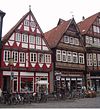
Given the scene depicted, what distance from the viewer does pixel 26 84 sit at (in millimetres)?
35156

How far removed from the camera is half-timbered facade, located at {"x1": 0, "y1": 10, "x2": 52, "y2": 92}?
3362 centimetres

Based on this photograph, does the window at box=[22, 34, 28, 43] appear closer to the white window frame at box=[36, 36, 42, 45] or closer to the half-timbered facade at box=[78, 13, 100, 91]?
the white window frame at box=[36, 36, 42, 45]

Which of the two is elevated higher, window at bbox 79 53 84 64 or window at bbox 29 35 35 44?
window at bbox 29 35 35 44

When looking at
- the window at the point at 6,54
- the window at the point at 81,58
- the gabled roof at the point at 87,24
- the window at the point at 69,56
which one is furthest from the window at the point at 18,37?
the gabled roof at the point at 87,24

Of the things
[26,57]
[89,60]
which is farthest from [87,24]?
[26,57]

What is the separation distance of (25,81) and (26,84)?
0.50 meters

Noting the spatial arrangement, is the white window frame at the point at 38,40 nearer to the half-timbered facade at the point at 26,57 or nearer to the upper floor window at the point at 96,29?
the half-timbered facade at the point at 26,57

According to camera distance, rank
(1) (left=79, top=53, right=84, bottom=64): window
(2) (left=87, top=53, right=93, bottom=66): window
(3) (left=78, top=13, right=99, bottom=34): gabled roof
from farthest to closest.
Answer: (3) (left=78, top=13, right=99, bottom=34): gabled roof → (2) (left=87, top=53, right=93, bottom=66): window → (1) (left=79, top=53, right=84, bottom=64): window

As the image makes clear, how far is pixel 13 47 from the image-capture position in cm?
3428

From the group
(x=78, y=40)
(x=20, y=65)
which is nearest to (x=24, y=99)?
(x=20, y=65)

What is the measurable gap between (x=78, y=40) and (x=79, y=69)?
209 inches

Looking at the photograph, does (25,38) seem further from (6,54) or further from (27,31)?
(6,54)

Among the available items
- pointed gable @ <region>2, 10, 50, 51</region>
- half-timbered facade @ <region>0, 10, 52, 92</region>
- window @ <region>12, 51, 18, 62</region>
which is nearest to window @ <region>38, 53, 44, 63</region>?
half-timbered facade @ <region>0, 10, 52, 92</region>

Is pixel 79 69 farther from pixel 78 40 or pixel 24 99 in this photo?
pixel 24 99
